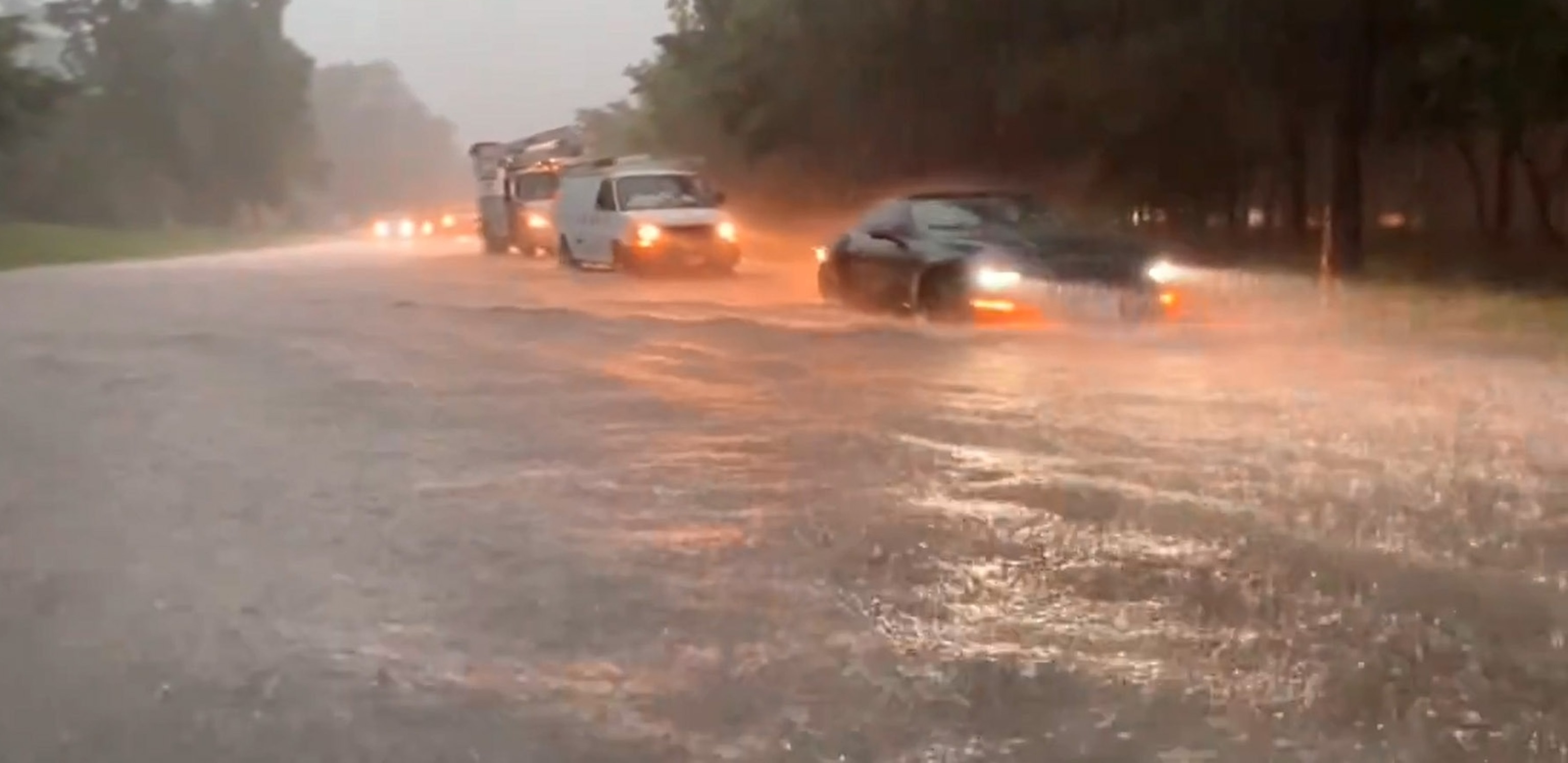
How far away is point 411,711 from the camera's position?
5.98 meters

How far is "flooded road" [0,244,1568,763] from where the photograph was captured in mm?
5859

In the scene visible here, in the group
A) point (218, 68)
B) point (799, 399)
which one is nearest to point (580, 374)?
point (799, 399)

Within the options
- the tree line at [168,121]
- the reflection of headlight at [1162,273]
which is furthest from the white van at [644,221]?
the tree line at [168,121]

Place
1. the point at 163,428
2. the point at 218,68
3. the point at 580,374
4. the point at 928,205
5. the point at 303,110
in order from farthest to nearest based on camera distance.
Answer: the point at 303,110 < the point at 218,68 < the point at 928,205 < the point at 580,374 < the point at 163,428

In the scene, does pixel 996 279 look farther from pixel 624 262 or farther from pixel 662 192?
pixel 662 192

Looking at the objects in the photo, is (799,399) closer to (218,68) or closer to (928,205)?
(928,205)

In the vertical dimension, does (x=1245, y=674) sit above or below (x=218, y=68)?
below

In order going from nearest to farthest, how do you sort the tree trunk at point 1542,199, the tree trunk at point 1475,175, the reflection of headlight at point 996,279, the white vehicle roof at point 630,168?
the reflection of headlight at point 996,279 → the tree trunk at point 1542,199 → the tree trunk at point 1475,175 → the white vehicle roof at point 630,168

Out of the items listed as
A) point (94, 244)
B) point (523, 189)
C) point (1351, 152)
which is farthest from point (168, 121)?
point (1351, 152)

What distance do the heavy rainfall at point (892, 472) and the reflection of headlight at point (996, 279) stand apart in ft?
0.14

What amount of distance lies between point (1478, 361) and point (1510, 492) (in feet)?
22.9

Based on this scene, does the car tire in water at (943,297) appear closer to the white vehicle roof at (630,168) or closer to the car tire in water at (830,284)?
the car tire in water at (830,284)

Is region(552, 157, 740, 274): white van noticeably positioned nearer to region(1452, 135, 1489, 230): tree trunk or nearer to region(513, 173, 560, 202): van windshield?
region(513, 173, 560, 202): van windshield

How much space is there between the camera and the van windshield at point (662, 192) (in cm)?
3503
